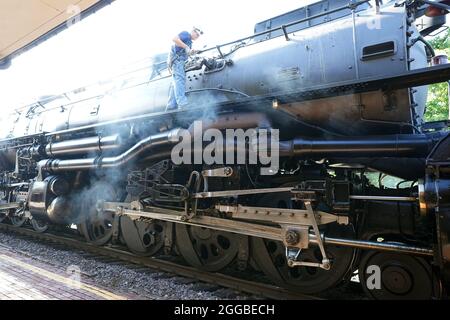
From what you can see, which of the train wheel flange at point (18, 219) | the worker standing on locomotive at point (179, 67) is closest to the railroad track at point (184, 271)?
the train wheel flange at point (18, 219)

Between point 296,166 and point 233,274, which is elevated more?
point 296,166

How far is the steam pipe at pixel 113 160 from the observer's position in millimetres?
4672

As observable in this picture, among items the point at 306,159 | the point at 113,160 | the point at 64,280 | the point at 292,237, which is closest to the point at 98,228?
the point at 113,160

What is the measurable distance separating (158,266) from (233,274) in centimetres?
119

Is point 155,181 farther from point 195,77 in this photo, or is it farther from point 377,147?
point 377,147

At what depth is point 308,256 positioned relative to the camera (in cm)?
396

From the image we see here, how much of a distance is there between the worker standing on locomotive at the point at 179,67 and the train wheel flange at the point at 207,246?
175cm

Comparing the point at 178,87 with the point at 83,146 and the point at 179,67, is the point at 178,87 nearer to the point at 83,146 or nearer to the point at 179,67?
the point at 179,67

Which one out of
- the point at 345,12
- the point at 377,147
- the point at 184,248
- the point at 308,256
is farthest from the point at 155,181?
the point at 345,12

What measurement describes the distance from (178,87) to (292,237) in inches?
100

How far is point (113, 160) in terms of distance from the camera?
5488mm

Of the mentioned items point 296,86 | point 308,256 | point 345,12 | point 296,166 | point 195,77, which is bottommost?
point 308,256

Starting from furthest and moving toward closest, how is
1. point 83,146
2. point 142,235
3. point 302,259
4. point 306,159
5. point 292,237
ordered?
point 83,146
point 142,235
point 302,259
point 306,159
point 292,237

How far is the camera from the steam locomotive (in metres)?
3.24
